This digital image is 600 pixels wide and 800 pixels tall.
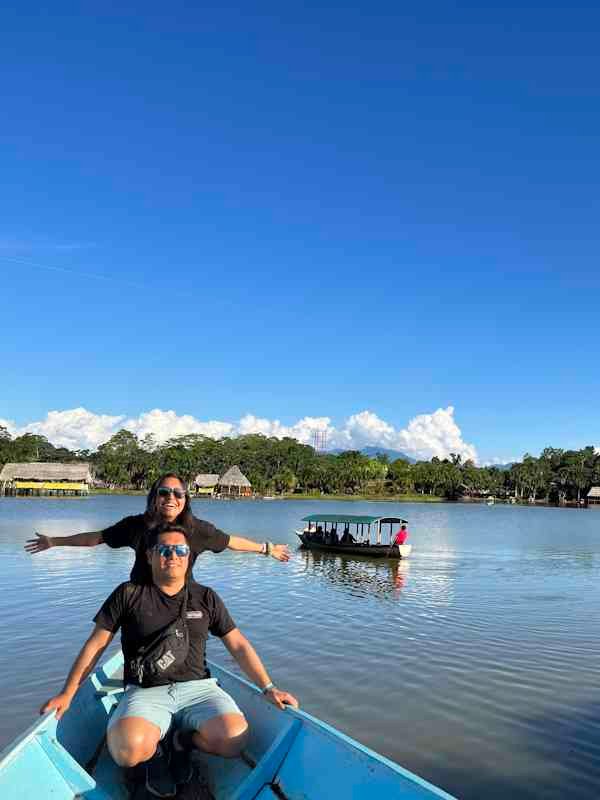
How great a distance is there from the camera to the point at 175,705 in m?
5.19

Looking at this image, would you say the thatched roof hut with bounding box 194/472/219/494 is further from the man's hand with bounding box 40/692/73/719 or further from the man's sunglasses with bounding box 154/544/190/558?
the man's sunglasses with bounding box 154/544/190/558

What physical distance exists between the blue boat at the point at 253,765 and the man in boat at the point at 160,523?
130 centimetres

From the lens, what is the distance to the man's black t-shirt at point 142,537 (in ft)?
19.6

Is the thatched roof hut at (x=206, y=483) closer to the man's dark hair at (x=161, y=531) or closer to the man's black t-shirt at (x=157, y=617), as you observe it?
the man's dark hair at (x=161, y=531)

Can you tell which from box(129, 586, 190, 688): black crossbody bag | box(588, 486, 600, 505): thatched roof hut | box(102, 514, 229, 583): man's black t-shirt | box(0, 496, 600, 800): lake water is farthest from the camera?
box(588, 486, 600, 505): thatched roof hut

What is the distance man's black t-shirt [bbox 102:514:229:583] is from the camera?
5988 millimetres

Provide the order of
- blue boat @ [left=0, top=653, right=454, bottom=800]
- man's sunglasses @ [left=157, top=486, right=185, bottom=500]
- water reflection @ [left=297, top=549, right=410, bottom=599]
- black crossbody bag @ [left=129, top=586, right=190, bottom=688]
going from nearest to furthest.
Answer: blue boat @ [left=0, top=653, right=454, bottom=800], black crossbody bag @ [left=129, top=586, right=190, bottom=688], man's sunglasses @ [left=157, top=486, right=185, bottom=500], water reflection @ [left=297, top=549, right=410, bottom=599]

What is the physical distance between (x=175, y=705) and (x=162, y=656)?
0.38 metres

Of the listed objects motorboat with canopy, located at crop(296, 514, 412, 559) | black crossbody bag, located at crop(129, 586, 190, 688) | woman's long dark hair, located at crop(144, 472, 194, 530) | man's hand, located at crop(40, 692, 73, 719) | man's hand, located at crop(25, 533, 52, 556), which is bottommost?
motorboat with canopy, located at crop(296, 514, 412, 559)

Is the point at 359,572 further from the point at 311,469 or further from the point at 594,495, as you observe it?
the point at 594,495

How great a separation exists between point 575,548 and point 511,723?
3333 cm

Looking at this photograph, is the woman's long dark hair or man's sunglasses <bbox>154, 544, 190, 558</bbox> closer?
man's sunglasses <bbox>154, 544, 190, 558</bbox>

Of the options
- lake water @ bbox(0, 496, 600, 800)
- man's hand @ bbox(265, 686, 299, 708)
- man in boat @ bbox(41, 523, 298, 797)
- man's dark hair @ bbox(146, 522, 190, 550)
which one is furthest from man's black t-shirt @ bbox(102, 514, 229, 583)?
Result: lake water @ bbox(0, 496, 600, 800)

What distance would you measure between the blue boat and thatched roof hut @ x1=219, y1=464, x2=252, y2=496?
331 ft
